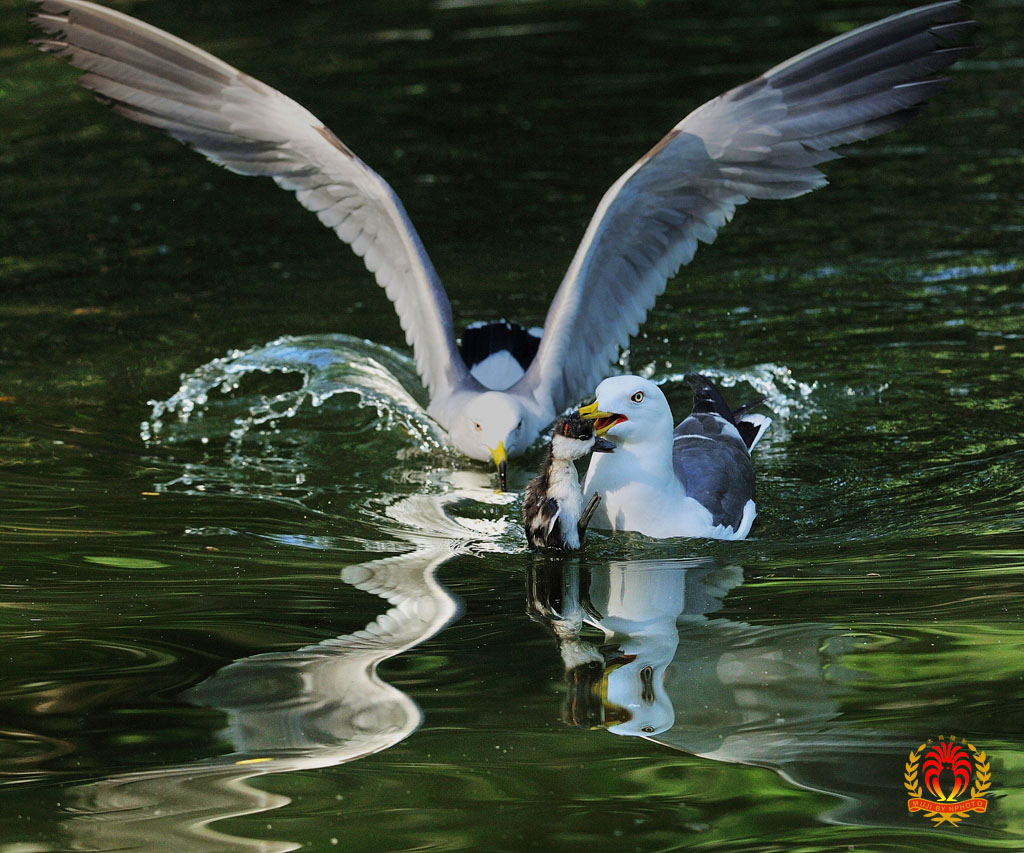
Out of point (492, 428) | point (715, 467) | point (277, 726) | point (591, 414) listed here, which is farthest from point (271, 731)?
point (492, 428)

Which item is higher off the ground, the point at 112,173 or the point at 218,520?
the point at 112,173

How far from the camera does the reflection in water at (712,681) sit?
142 inches

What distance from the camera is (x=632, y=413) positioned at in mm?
5445

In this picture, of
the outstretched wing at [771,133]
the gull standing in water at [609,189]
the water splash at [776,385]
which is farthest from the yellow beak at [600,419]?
the water splash at [776,385]

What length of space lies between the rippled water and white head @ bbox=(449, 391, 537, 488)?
14cm

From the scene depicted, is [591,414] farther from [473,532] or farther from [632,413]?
[473,532]

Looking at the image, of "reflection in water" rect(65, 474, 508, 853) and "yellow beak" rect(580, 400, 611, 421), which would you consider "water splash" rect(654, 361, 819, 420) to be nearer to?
"yellow beak" rect(580, 400, 611, 421)

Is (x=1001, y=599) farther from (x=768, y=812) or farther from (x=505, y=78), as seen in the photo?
(x=505, y=78)

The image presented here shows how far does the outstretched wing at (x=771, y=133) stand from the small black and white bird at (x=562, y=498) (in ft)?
5.55

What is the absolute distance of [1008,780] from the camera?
3.52 meters

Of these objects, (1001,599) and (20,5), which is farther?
(20,5)

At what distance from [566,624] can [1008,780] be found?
1516mm

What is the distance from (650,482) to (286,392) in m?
2.84

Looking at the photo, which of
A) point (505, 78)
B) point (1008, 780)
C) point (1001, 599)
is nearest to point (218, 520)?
point (1001, 599)
